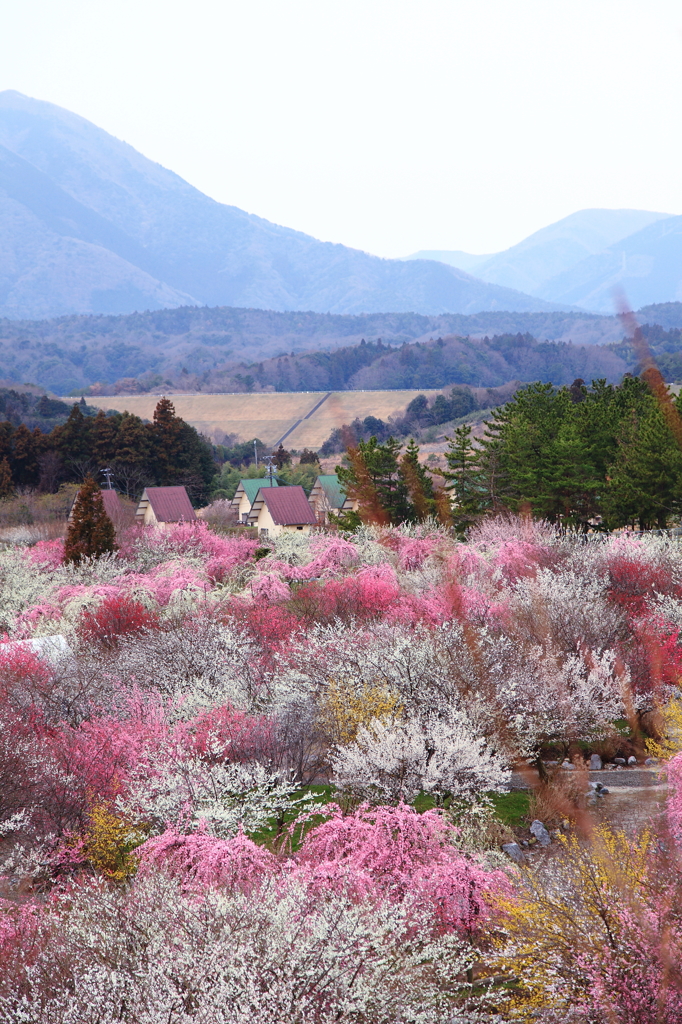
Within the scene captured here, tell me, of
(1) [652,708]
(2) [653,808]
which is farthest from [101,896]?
(1) [652,708]

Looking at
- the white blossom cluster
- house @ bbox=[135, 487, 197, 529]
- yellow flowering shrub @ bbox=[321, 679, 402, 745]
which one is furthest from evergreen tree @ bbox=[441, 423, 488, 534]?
the white blossom cluster

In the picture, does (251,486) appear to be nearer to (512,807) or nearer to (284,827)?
(512,807)

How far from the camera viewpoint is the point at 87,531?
39.2 m

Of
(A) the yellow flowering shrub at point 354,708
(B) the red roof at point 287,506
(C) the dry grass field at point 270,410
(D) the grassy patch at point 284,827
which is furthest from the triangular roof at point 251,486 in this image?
(C) the dry grass field at point 270,410

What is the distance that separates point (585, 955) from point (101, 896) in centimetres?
499

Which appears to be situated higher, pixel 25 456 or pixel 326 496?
pixel 25 456

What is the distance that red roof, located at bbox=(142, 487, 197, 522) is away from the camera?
63272 millimetres

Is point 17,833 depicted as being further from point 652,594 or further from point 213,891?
point 652,594

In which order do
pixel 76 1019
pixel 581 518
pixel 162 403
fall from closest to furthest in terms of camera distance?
pixel 76 1019 → pixel 581 518 → pixel 162 403

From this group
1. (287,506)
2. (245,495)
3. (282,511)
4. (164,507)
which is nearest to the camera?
(282,511)

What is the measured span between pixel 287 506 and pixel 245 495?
14.6 m

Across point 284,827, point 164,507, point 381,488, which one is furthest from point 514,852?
point 164,507

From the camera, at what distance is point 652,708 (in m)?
22.2

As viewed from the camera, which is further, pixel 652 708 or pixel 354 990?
pixel 652 708
